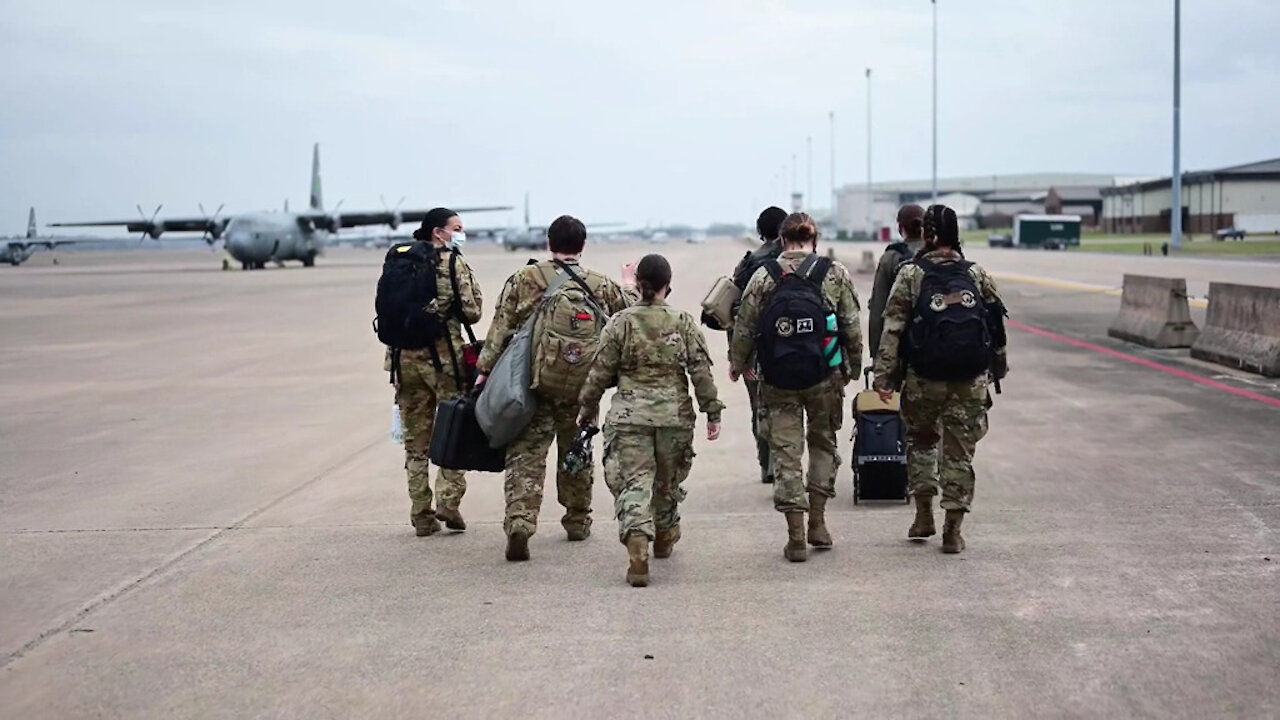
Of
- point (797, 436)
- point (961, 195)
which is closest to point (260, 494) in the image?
point (797, 436)

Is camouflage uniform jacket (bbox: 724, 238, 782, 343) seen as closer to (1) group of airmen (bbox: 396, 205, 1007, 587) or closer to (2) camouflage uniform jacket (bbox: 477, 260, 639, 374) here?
(1) group of airmen (bbox: 396, 205, 1007, 587)

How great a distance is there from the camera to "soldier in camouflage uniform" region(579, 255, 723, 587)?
→ 6.58 metres

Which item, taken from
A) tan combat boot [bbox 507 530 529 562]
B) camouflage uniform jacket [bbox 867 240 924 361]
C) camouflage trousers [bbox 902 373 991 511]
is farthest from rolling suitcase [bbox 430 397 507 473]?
camouflage uniform jacket [bbox 867 240 924 361]

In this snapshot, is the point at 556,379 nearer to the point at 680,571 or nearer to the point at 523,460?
the point at 523,460

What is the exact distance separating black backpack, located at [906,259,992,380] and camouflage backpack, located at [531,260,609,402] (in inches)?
67.4

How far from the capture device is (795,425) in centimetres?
692

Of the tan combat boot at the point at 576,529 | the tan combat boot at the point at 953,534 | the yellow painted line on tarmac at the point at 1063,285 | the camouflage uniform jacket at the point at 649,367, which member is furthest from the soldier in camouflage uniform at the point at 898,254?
the yellow painted line on tarmac at the point at 1063,285

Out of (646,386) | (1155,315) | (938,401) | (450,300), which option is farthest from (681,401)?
(1155,315)

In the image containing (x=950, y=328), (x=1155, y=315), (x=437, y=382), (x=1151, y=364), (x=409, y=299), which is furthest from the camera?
(x=1155, y=315)

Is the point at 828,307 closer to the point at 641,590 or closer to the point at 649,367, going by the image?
the point at 649,367

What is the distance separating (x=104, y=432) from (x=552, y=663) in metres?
8.32

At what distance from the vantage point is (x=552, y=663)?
17.2ft

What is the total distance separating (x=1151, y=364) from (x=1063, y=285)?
781 inches

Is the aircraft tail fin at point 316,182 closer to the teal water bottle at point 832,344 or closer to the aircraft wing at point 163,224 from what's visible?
the aircraft wing at point 163,224
